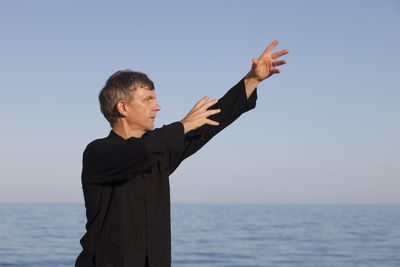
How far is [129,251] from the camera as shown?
10.6 ft

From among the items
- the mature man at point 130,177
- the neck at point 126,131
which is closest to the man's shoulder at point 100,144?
the mature man at point 130,177

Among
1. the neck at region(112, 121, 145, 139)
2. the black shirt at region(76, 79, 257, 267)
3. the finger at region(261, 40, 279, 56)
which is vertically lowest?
the black shirt at region(76, 79, 257, 267)

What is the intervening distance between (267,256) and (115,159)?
2054 cm

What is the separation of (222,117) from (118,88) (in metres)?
0.91

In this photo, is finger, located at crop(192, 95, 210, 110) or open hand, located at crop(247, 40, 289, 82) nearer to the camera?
finger, located at crop(192, 95, 210, 110)

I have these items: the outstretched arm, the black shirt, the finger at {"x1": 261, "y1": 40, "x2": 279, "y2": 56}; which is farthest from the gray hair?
the finger at {"x1": 261, "y1": 40, "x2": 279, "y2": 56}

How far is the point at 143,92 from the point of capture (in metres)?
3.50

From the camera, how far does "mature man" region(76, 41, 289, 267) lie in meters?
3.21

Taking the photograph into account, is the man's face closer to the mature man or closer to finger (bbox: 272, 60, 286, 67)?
the mature man

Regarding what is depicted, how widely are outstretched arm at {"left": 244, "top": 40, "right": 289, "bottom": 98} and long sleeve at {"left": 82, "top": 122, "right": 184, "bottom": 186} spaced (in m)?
1.13

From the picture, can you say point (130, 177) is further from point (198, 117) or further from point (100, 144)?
point (198, 117)

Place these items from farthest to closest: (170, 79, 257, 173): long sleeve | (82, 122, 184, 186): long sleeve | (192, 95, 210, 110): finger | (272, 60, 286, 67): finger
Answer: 1. (272, 60, 286, 67): finger
2. (170, 79, 257, 173): long sleeve
3. (192, 95, 210, 110): finger
4. (82, 122, 184, 186): long sleeve

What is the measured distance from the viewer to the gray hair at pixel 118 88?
11.5 ft

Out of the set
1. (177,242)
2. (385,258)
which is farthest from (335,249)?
(177,242)
